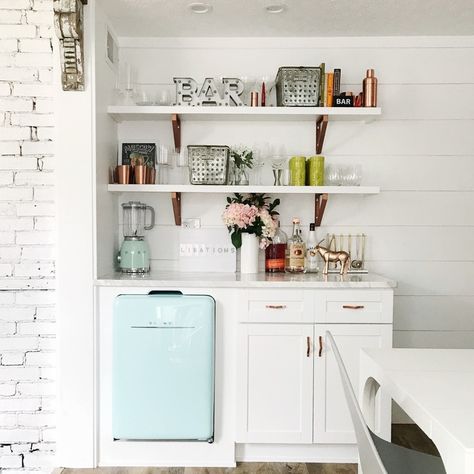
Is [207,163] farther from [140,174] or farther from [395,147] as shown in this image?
[395,147]

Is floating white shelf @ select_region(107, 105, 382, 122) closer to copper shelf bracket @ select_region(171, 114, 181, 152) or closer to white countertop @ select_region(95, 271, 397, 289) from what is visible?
copper shelf bracket @ select_region(171, 114, 181, 152)

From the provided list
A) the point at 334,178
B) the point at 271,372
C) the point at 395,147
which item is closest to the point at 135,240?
the point at 271,372

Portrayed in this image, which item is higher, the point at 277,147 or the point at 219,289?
the point at 277,147

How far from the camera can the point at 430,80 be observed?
3.38 metres

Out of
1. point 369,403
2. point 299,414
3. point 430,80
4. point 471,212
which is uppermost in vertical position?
point 430,80

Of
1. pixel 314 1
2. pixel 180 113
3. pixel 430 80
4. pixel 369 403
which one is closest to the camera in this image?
pixel 369 403

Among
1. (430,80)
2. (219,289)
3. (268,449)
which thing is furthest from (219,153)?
(268,449)

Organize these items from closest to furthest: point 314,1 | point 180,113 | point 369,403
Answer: point 369,403, point 314,1, point 180,113

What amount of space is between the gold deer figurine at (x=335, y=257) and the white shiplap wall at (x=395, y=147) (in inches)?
10.9

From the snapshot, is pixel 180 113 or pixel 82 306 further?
pixel 180 113

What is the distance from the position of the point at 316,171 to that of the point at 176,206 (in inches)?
33.3

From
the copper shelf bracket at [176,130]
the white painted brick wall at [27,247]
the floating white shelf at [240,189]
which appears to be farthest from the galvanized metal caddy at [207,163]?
the white painted brick wall at [27,247]

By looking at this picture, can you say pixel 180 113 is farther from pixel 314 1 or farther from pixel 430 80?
pixel 430 80

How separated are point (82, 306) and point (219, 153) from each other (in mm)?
1119
